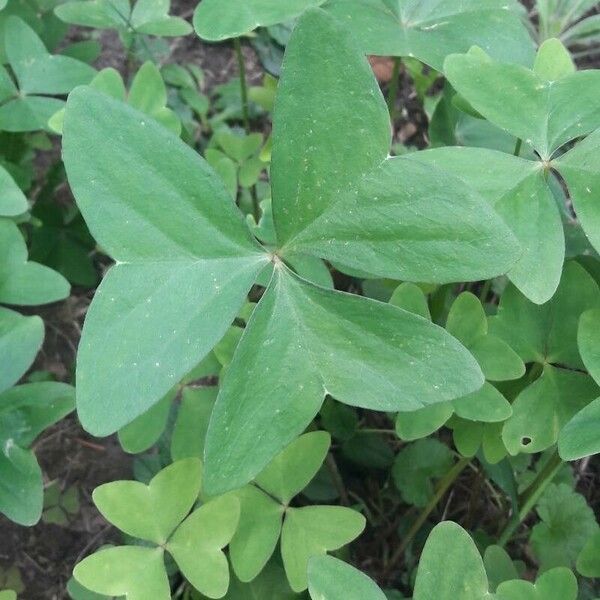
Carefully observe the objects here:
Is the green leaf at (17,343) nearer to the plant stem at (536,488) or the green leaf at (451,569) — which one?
the green leaf at (451,569)

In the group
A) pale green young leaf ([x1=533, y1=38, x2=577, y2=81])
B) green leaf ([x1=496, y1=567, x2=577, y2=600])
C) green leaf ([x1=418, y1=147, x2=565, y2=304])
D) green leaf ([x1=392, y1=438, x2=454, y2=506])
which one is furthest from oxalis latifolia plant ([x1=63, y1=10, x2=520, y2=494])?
green leaf ([x1=392, y1=438, x2=454, y2=506])

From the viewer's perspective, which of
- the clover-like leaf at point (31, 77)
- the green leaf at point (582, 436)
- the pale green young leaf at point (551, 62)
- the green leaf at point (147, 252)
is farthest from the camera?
the clover-like leaf at point (31, 77)

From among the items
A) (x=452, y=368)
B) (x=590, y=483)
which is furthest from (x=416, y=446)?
(x=452, y=368)

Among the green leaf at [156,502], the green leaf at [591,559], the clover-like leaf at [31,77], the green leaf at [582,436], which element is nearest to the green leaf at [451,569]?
the green leaf at [582,436]

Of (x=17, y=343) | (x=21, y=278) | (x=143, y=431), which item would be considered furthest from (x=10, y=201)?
(x=143, y=431)

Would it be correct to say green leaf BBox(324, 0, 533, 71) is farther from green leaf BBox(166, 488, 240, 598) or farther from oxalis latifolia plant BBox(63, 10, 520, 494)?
green leaf BBox(166, 488, 240, 598)

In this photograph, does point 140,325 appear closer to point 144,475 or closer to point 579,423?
point 579,423
